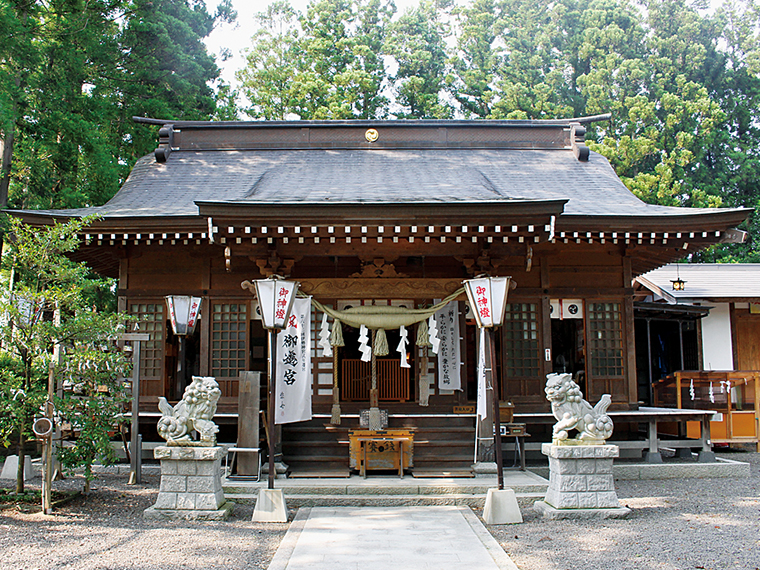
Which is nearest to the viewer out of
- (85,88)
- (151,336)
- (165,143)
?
(151,336)

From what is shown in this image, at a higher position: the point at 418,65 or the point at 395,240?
the point at 418,65

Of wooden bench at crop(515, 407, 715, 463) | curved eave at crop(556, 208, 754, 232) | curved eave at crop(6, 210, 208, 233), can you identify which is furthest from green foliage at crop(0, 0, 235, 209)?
wooden bench at crop(515, 407, 715, 463)

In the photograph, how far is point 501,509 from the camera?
19.9 feet

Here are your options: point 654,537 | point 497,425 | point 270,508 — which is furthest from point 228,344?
point 654,537

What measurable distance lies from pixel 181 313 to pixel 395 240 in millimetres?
3429

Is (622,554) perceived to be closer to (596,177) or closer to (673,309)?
(596,177)

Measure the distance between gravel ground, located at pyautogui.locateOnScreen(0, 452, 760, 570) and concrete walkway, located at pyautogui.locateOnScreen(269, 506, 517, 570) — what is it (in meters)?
0.21

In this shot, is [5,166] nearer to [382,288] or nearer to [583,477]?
[382,288]

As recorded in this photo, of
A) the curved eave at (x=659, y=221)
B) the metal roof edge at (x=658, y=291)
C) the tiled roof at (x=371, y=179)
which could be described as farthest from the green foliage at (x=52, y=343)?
the metal roof edge at (x=658, y=291)

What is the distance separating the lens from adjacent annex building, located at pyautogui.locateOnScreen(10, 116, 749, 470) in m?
7.77

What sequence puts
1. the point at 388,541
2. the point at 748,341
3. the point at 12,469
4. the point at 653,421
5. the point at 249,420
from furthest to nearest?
the point at 748,341 → the point at 653,421 → the point at 12,469 → the point at 249,420 → the point at 388,541

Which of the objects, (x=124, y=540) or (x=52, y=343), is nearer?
(x=124, y=540)

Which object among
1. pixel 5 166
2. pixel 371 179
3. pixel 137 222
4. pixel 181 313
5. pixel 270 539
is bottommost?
pixel 270 539

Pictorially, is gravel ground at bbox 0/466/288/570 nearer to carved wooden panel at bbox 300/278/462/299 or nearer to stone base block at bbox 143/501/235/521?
stone base block at bbox 143/501/235/521
